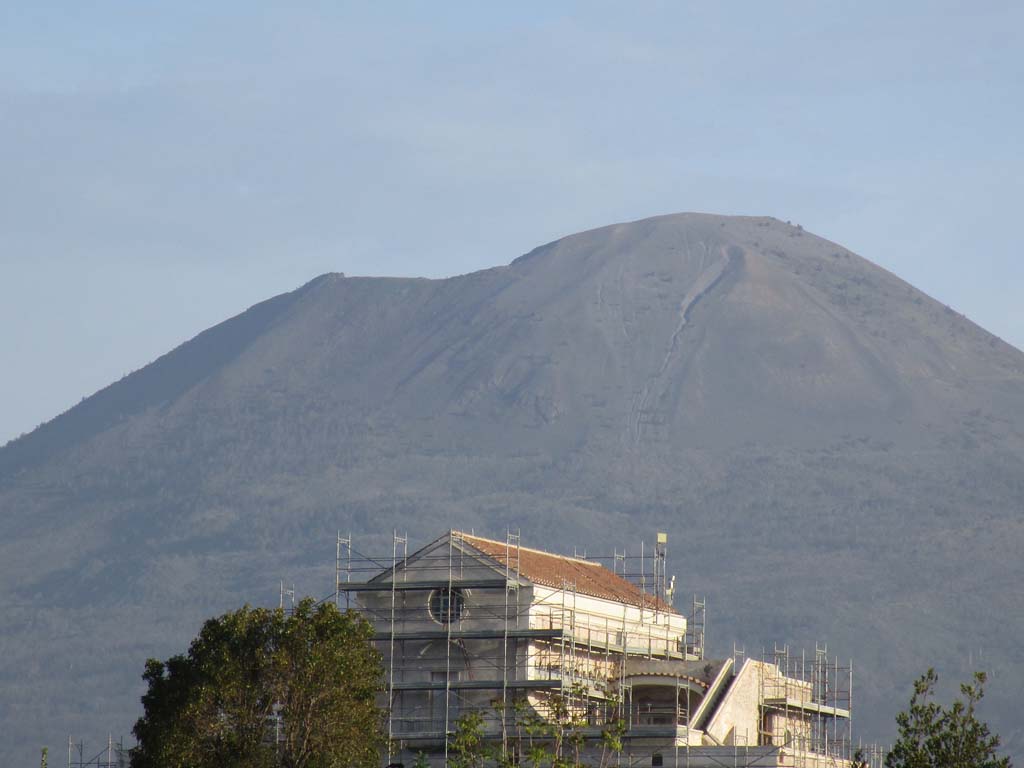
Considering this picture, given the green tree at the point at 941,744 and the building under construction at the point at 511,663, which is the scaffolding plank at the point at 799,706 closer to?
the building under construction at the point at 511,663

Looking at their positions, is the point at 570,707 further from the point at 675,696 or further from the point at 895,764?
the point at 895,764

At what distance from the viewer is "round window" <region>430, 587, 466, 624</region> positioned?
82000 mm

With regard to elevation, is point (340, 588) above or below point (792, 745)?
above

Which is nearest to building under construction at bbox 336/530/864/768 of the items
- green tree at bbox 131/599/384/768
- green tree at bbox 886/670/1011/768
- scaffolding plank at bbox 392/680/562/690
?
scaffolding plank at bbox 392/680/562/690

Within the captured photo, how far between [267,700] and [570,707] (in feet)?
50.7

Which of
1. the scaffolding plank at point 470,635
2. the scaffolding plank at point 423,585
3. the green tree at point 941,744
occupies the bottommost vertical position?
the green tree at point 941,744

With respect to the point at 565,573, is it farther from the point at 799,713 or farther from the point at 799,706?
the point at 799,713

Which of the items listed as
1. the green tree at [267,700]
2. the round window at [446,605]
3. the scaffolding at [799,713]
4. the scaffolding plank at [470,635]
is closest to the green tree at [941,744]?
the green tree at [267,700]

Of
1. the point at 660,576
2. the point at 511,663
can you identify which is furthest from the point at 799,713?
the point at 511,663

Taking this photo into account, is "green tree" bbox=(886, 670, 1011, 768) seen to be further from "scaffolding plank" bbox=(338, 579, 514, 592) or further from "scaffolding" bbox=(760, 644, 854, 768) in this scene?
"scaffolding plank" bbox=(338, 579, 514, 592)

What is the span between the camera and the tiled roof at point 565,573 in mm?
83000

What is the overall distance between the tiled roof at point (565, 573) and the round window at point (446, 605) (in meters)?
1.95

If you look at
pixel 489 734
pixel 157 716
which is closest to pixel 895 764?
pixel 157 716

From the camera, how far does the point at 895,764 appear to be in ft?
161
